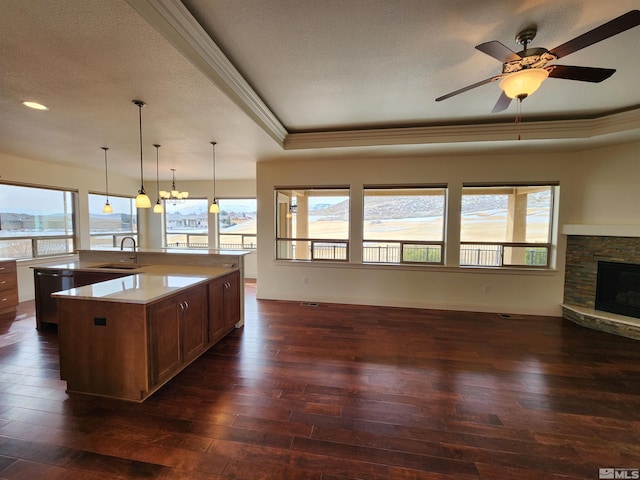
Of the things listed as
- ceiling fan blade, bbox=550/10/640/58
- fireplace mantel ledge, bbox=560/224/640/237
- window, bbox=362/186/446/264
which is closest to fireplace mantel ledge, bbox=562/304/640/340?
fireplace mantel ledge, bbox=560/224/640/237

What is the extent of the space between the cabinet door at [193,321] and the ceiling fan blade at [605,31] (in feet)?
11.2

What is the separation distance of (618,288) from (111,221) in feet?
32.7

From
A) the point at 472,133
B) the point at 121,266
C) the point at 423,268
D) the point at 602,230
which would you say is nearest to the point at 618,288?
the point at 602,230

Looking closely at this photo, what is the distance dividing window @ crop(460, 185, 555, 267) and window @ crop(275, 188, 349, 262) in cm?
208

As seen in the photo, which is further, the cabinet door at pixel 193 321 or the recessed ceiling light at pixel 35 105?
the recessed ceiling light at pixel 35 105

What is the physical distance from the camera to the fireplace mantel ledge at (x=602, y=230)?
3.48 metres

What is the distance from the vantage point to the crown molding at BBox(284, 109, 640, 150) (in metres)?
3.31

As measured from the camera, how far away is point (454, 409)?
2.08 metres

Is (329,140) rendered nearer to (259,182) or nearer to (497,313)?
Result: (259,182)

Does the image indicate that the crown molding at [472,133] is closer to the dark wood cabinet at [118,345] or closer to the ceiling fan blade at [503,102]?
the ceiling fan blade at [503,102]

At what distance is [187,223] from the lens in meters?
7.35

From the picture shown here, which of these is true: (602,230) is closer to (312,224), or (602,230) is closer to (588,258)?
(588,258)

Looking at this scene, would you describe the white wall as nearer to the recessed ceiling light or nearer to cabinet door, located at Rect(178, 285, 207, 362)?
cabinet door, located at Rect(178, 285, 207, 362)

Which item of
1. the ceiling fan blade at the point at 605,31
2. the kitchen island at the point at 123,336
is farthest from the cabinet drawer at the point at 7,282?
the ceiling fan blade at the point at 605,31
